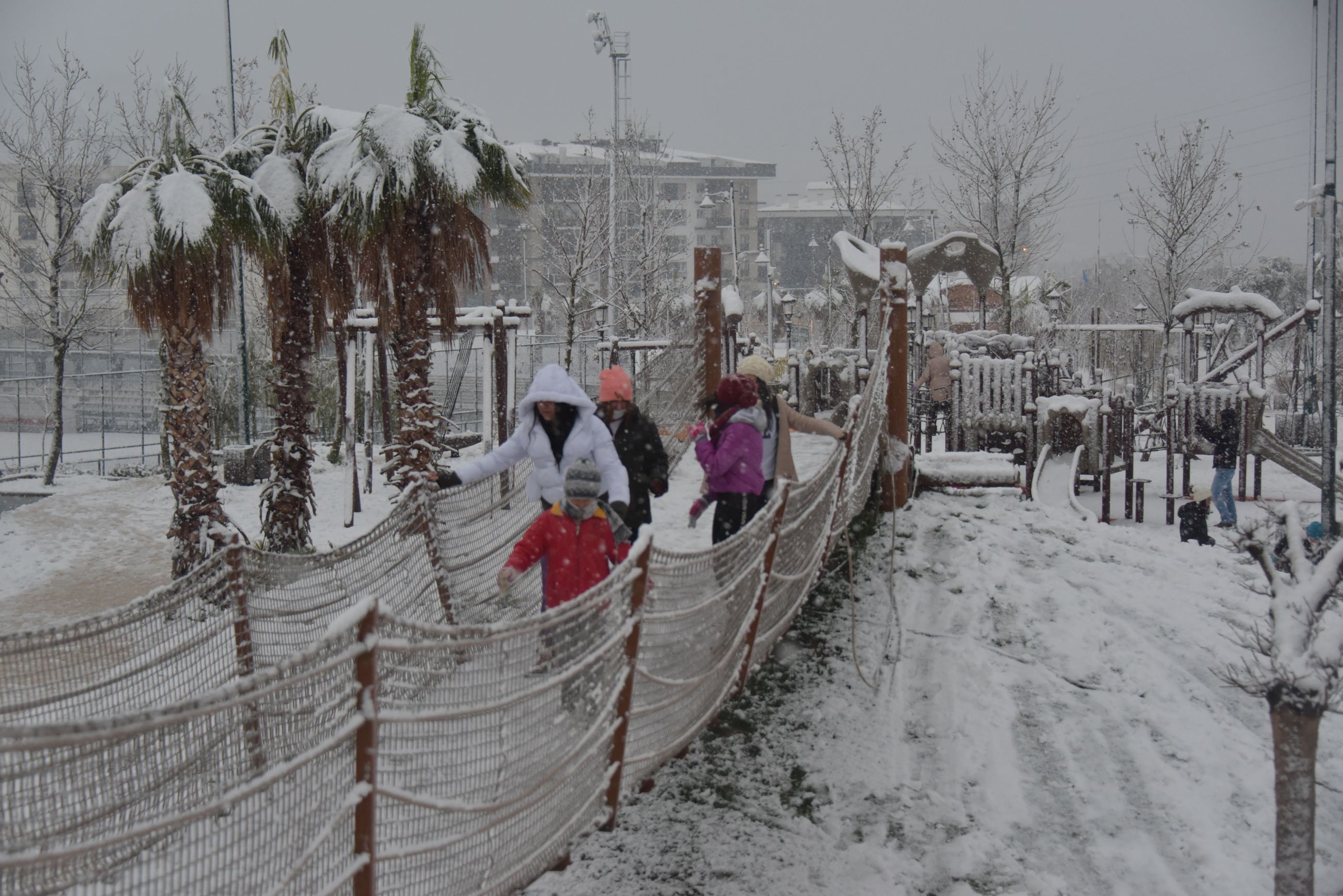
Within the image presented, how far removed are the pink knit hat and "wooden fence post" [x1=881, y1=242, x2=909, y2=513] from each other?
14.0ft

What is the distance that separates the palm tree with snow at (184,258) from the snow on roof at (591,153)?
62.4 feet

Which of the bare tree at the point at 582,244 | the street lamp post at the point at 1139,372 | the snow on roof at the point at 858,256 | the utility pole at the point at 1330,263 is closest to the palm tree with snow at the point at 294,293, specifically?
the bare tree at the point at 582,244

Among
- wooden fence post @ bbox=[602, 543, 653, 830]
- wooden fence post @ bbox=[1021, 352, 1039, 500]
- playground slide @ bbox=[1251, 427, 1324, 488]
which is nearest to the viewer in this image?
wooden fence post @ bbox=[602, 543, 653, 830]

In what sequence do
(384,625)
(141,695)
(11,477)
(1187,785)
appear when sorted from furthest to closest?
(11,477) → (1187,785) → (141,695) → (384,625)

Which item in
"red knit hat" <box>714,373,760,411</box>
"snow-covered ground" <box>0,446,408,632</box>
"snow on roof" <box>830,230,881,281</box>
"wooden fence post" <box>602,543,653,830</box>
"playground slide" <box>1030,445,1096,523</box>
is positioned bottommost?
"snow-covered ground" <box>0,446,408,632</box>

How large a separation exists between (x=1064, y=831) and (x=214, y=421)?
18929 millimetres

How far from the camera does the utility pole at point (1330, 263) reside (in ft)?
37.6

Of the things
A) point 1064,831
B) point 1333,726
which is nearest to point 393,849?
point 1064,831

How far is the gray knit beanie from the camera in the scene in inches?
195

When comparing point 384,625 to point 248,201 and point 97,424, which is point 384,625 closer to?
point 248,201

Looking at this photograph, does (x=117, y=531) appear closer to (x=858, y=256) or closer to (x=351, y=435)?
(x=351, y=435)

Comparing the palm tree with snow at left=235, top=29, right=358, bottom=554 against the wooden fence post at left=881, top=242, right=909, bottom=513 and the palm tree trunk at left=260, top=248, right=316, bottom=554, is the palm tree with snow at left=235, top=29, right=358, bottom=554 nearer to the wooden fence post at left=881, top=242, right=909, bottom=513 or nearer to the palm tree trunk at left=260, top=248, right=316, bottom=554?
the palm tree trunk at left=260, top=248, right=316, bottom=554

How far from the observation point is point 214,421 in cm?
2034

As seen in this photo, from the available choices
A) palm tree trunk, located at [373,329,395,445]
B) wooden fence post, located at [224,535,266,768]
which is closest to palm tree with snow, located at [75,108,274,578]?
palm tree trunk, located at [373,329,395,445]
